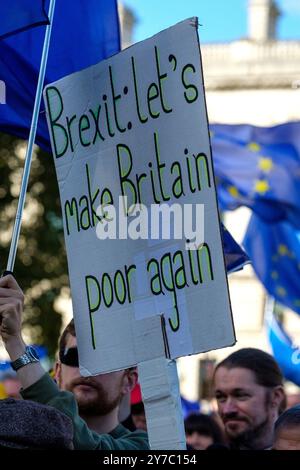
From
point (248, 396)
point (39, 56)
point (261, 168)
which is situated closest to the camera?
point (248, 396)

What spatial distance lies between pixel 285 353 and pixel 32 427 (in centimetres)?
559

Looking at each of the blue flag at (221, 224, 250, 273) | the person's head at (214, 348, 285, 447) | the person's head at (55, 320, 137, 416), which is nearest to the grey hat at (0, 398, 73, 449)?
the person's head at (55, 320, 137, 416)

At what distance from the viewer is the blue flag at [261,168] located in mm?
10078

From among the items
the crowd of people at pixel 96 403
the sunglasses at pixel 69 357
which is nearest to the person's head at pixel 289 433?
the crowd of people at pixel 96 403

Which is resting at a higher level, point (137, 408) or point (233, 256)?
point (233, 256)

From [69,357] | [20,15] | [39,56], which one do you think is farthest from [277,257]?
[20,15]

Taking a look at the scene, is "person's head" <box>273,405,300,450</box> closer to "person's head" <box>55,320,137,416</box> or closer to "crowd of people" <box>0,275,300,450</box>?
"crowd of people" <box>0,275,300,450</box>

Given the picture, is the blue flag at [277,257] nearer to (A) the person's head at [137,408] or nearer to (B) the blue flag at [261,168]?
(B) the blue flag at [261,168]

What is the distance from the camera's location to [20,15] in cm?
445

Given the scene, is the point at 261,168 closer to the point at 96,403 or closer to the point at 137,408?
the point at 137,408

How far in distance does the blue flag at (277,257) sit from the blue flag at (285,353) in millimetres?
1476

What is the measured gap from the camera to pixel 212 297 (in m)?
3.47

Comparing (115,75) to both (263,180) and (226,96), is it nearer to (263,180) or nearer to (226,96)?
(263,180)

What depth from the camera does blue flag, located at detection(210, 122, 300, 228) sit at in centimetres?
1008
